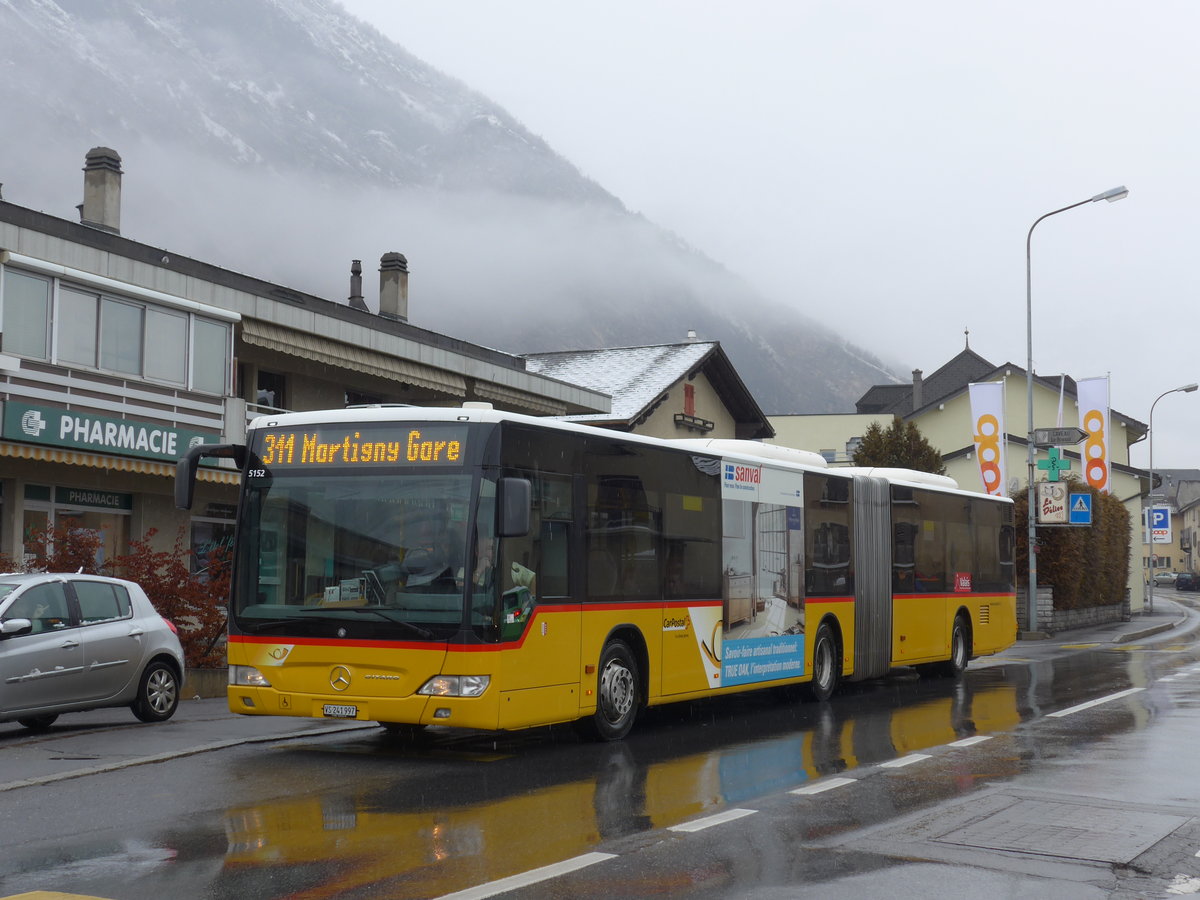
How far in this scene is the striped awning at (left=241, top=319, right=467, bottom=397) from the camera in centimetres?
2603

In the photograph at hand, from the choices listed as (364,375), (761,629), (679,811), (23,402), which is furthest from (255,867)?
(364,375)

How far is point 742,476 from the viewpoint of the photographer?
15672 mm

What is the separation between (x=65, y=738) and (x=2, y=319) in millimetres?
9716

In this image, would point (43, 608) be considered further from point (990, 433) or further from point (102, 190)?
point (990, 433)

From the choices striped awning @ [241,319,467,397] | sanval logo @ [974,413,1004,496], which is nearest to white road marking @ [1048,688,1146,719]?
striped awning @ [241,319,467,397]

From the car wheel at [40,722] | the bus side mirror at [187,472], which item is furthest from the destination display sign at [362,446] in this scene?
the car wheel at [40,722]

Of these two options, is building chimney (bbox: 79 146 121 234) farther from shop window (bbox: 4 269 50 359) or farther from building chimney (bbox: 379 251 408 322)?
building chimney (bbox: 379 251 408 322)

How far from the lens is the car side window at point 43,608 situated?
13.2m

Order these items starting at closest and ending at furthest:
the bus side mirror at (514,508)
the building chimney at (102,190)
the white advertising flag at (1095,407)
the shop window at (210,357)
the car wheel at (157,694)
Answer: the bus side mirror at (514,508) → the car wheel at (157,694) → the shop window at (210,357) → the building chimney at (102,190) → the white advertising flag at (1095,407)

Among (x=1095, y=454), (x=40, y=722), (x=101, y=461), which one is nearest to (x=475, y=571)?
(x=40, y=722)

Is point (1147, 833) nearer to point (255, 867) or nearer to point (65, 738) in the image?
point (255, 867)

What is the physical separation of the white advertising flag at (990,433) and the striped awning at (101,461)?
2151cm

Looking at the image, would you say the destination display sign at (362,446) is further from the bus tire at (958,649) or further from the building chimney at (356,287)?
the building chimney at (356,287)

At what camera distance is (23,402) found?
21188 millimetres
